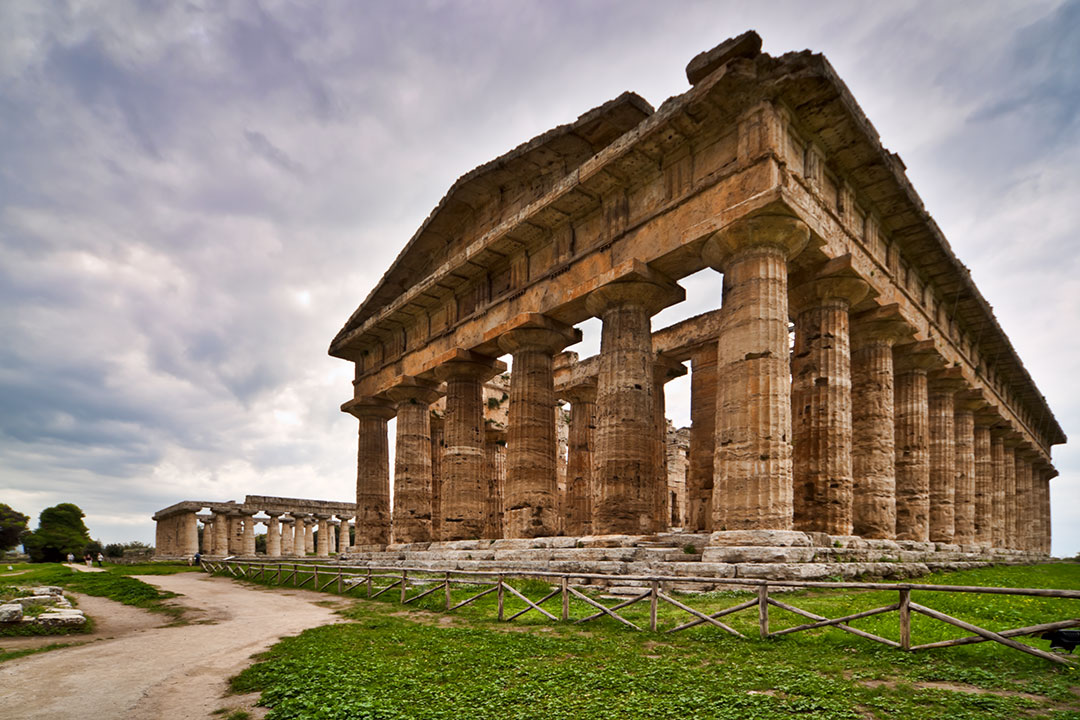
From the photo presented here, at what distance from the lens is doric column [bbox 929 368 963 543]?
2200 cm

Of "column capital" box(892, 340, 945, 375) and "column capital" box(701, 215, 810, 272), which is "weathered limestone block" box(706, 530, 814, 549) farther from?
"column capital" box(892, 340, 945, 375)

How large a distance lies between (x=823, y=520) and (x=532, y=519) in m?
7.71

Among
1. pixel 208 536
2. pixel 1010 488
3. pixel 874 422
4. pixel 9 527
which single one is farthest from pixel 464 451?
Result: pixel 9 527

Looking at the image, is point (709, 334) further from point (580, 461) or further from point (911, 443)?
point (580, 461)

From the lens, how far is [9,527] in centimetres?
5797

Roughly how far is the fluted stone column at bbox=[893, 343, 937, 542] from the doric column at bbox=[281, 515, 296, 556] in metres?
42.8

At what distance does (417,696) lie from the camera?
6215 millimetres

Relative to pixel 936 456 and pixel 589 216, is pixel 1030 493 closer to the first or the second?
pixel 936 456

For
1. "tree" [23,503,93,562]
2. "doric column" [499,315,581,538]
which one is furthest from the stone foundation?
"tree" [23,503,93,562]

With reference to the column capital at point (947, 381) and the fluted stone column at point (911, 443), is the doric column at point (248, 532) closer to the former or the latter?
the fluted stone column at point (911, 443)

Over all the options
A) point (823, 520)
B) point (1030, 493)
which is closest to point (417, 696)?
point (823, 520)

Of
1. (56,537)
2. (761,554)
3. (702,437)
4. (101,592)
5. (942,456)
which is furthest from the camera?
(56,537)

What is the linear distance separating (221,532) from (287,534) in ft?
16.8

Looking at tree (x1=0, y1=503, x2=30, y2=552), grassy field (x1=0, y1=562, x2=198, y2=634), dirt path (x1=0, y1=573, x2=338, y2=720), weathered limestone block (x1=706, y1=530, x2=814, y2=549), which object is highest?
weathered limestone block (x1=706, y1=530, x2=814, y2=549)
